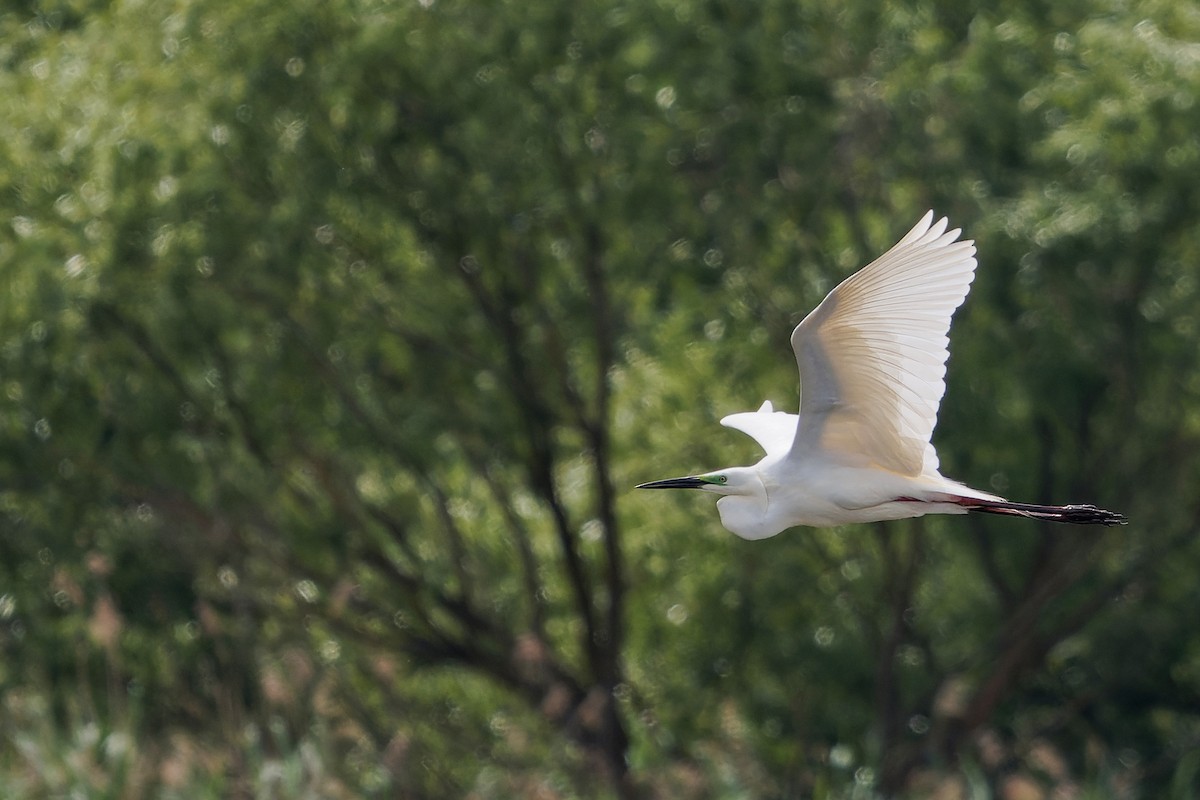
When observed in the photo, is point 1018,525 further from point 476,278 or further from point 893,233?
point 476,278

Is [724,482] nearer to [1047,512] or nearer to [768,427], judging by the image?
[768,427]

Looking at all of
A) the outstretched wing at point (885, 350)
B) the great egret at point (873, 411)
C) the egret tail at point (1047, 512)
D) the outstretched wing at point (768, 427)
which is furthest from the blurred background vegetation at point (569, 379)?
the outstretched wing at point (885, 350)

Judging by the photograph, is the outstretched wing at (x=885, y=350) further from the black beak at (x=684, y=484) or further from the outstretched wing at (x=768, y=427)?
the outstretched wing at (x=768, y=427)

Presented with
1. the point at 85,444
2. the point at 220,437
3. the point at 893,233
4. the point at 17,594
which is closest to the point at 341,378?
the point at 220,437

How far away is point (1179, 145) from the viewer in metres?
10.1

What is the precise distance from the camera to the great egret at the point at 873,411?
17.7ft

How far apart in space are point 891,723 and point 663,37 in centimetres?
453

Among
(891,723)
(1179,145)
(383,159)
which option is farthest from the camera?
(891,723)

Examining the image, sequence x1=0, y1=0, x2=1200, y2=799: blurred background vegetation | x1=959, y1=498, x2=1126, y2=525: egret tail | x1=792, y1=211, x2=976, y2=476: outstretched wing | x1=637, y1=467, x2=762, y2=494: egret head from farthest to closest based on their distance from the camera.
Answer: x1=0, y1=0, x2=1200, y2=799: blurred background vegetation, x1=637, y1=467, x2=762, y2=494: egret head, x1=959, y1=498, x2=1126, y2=525: egret tail, x1=792, y1=211, x2=976, y2=476: outstretched wing

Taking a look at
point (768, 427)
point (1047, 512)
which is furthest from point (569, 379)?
point (1047, 512)

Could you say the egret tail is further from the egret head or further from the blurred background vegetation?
the blurred background vegetation

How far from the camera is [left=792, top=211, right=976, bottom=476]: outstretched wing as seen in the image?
5371 mm

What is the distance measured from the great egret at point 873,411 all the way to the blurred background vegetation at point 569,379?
3156 millimetres

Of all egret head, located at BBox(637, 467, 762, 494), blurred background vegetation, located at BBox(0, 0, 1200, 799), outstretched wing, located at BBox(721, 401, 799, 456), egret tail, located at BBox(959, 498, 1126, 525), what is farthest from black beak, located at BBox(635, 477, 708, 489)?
blurred background vegetation, located at BBox(0, 0, 1200, 799)
